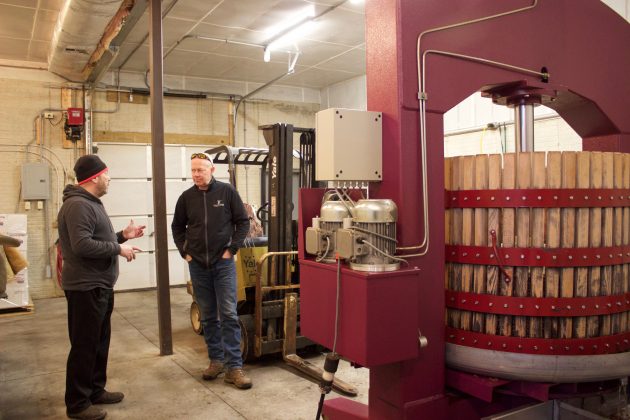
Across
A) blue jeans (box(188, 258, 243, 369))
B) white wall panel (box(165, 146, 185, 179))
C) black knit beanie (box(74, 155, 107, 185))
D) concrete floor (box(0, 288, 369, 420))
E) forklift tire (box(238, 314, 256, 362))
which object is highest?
white wall panel (box(165, 146, 185, 179))

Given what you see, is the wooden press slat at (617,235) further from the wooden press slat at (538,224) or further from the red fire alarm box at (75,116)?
the red fire alarm box at (75,116)

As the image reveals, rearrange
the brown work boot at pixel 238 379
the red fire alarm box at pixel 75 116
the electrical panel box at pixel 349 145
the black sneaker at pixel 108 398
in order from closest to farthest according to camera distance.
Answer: the electrical panel box at pixel 349 145 < the black sneaker at pixel 108 398 < the brown work boot at pixel 238 379 < the red fire alarm box at pixel 75 116

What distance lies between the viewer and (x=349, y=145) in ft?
9.50

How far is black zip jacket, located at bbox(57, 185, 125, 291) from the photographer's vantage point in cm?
403

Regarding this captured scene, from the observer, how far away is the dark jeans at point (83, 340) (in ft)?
13.5

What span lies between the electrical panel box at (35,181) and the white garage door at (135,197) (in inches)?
43.8

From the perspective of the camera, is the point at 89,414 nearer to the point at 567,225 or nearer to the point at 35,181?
the point at 567,225

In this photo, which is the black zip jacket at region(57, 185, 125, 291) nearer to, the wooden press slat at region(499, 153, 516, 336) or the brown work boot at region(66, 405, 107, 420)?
the brown work boot at region(66, 405, 107, 420)

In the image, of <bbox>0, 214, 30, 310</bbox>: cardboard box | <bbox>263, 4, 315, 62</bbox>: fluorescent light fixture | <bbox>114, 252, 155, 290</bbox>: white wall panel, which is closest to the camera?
<bbox>263, 4, 315, 62</bbox>: fluorescent light fixture

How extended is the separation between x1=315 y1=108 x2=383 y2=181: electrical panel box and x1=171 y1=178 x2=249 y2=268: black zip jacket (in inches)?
89.4

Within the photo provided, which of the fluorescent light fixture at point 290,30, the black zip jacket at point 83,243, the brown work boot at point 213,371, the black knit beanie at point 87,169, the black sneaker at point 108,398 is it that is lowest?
the black sneaker at point 108,398

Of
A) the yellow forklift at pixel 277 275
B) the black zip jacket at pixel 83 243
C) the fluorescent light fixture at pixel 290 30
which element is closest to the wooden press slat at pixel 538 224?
the yellow forklift at pixel 277 275

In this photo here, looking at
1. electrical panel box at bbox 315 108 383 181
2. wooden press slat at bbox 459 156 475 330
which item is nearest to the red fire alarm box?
electrical panel box at bbox 315 108 383 181

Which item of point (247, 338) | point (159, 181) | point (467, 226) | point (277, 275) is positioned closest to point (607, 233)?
point (467, 226)
